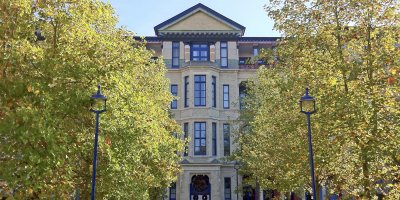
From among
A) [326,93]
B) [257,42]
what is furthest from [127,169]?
[257,42]

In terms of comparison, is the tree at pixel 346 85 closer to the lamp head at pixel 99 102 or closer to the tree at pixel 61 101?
the tree at pixel 61 101

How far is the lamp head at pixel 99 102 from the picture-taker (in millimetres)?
11883

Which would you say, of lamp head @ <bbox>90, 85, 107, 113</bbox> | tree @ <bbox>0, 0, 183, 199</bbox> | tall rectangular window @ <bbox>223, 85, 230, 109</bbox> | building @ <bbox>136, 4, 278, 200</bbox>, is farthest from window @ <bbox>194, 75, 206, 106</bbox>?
lamp head @ <bbox>90, 85, 107, 113</bbox>

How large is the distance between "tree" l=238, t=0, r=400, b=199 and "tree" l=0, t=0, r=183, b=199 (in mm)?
5614

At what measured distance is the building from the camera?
37906mm

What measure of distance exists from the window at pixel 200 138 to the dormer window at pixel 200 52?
21.0 feet

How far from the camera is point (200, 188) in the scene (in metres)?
38.8

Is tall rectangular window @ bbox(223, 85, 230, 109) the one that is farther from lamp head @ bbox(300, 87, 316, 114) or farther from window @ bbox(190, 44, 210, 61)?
lamp head @ bbox(300, 87, 316, 114)

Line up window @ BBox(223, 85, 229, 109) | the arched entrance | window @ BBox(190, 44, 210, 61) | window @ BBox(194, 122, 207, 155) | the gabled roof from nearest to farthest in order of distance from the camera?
window @ BBox(194, 122, 207, 155), the arched entrance, the gabled roof, window @ BBox(223, 85, 229, 109), window @ BBox(190, 44, 210, 61)

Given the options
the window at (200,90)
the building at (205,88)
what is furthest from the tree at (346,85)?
the window at (200,90)

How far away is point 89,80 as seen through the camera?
1286 cm

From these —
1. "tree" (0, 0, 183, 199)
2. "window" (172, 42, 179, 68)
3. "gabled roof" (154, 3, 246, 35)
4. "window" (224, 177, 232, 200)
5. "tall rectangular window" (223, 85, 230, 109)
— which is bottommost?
"window" (224, 177, 232, 200)

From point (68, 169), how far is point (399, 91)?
10256 mm

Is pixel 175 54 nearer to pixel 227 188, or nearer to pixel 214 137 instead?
pixel 214 137
